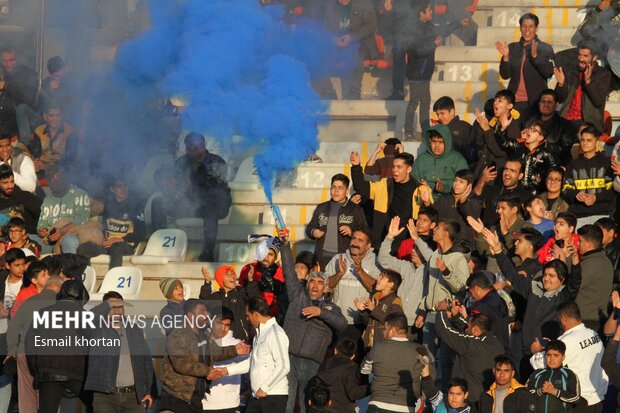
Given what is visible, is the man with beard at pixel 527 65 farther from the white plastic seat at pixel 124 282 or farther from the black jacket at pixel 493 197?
the white plastic seat at pixel 124 282

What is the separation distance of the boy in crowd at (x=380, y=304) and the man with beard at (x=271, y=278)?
39.1 inches

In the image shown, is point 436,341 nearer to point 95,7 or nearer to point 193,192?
point 193,192

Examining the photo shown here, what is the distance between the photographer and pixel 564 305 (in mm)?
12438

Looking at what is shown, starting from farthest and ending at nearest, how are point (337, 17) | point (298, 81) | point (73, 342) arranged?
1. point (337, 17)
2. point (298, 81)
3. point (73, 342)

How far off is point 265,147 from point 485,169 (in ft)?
7.32

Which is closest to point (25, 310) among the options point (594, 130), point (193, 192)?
point (193, 192)

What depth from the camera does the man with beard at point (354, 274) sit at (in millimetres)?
14016

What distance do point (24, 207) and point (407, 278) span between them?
4.84 meters

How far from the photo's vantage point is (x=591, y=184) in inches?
574

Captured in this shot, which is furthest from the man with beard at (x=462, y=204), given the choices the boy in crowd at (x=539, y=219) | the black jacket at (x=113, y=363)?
the black jacket at (x=113, y=363)

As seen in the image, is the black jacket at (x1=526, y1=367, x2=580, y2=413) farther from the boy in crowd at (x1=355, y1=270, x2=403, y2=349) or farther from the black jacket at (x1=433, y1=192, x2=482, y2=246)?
the black jacket at (x1=433, y1=192, x2=482, y2=246)

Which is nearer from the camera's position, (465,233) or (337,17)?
(465,233)

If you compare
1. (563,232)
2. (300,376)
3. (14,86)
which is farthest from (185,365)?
(14,86)

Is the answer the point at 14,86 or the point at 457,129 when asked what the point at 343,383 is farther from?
the point at 14,86
